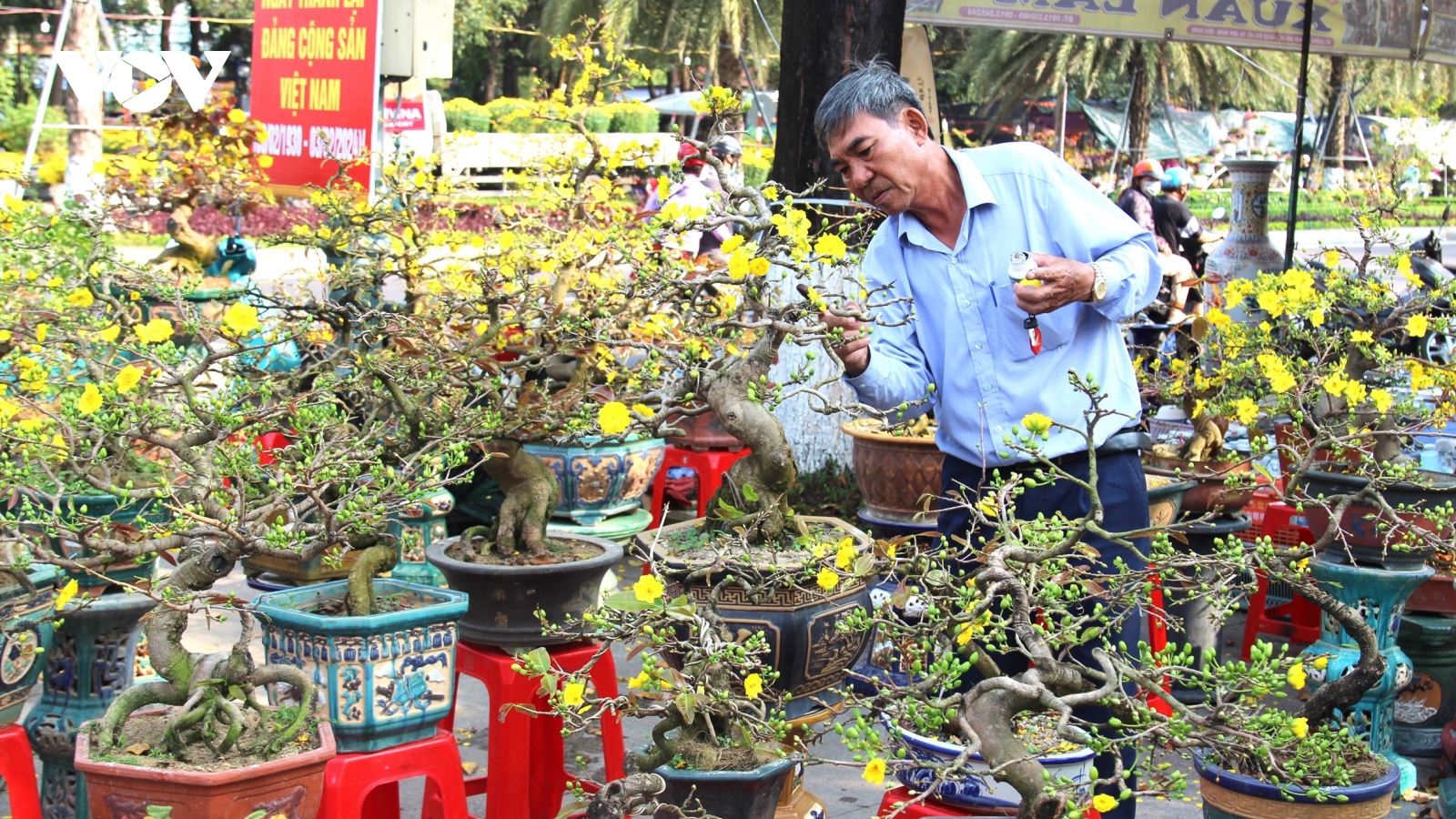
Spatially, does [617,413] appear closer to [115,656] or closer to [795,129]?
[115,656]

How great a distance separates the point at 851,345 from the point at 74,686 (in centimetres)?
175

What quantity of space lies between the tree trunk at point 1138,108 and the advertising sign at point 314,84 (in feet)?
36.0

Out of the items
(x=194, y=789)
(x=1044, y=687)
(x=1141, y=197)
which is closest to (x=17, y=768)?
(x=194, y=789)

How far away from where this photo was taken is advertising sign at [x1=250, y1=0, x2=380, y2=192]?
493 centimetres

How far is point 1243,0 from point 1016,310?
15.0 feet

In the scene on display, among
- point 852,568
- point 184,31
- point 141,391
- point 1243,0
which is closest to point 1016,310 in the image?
point 852,568

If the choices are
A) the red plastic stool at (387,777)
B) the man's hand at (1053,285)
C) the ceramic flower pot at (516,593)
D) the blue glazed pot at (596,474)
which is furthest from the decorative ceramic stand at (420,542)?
the man's hand at (1053,285)

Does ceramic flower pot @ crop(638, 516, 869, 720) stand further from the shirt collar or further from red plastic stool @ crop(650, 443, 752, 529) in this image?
red plastic stool @ crop(650, 443, 752, 529)

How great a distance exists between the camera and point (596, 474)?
4.16 meters

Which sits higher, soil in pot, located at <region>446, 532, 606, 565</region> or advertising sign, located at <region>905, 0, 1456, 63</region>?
advertising sign, located at <region>905, 0, 1456, 63</region>

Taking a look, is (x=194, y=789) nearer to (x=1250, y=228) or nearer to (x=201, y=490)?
(x=201, y=490)

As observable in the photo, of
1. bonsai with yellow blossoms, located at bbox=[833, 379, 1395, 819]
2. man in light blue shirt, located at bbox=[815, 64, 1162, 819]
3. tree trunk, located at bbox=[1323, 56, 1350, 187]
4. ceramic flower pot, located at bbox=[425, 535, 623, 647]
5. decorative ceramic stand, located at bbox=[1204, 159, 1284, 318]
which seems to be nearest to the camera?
bonsai with yellow blossoms, located at bbox=[833, 379, 1395, 819]

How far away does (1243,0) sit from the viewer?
19.9 feet

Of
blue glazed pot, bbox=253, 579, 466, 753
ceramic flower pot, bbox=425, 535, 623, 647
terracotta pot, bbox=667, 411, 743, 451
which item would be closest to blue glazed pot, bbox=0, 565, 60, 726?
blue glazed pot, bbox=253, 579, 466, 753
